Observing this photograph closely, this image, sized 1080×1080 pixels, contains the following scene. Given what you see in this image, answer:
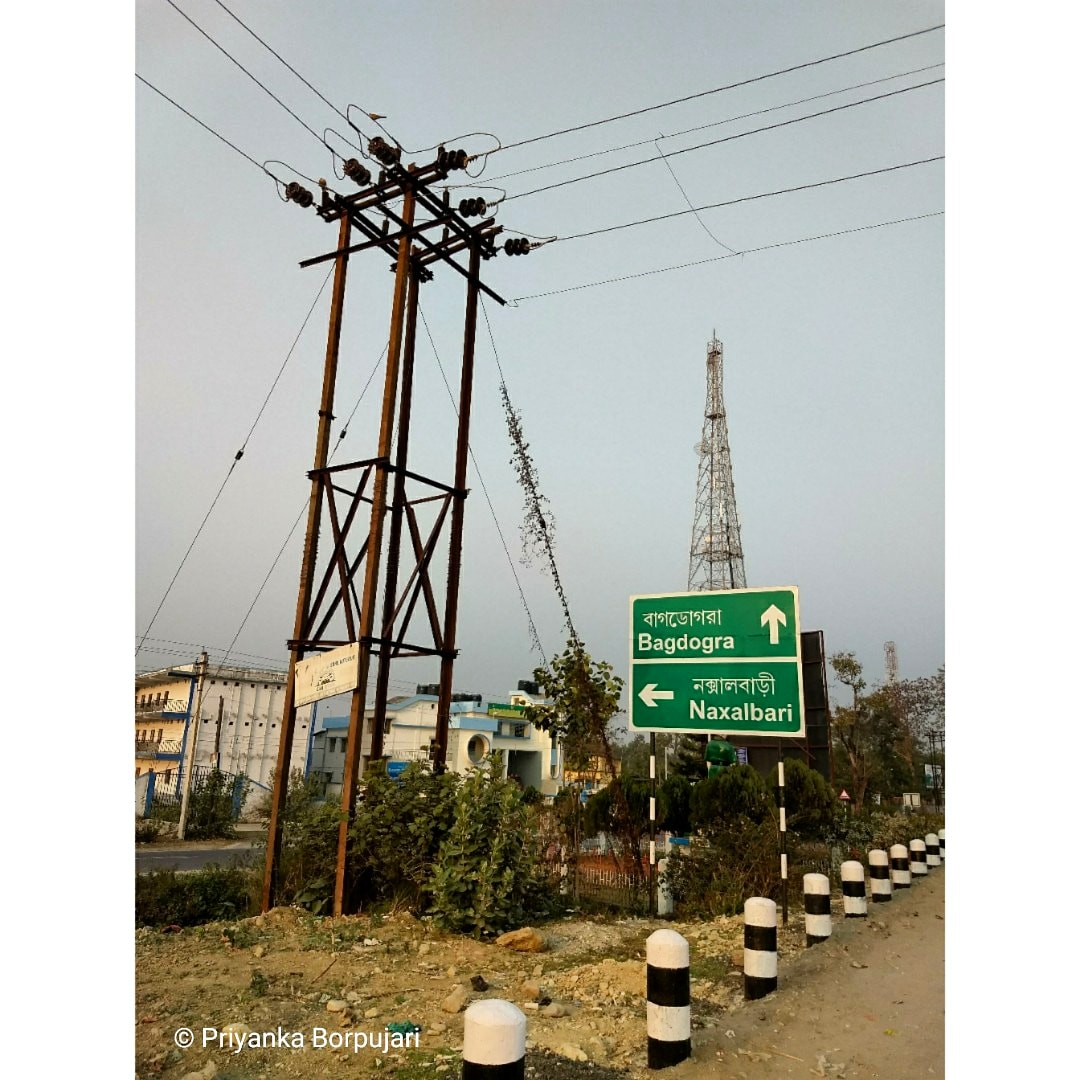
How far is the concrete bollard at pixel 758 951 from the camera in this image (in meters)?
4.94

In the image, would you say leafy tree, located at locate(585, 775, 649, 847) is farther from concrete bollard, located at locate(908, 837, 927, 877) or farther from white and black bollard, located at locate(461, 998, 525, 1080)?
white and black bollard, located at locate(461, 998, 525, 1080)

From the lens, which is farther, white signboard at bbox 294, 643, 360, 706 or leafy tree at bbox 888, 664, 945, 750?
leafy tree at bbox 888, 664, 945, 750

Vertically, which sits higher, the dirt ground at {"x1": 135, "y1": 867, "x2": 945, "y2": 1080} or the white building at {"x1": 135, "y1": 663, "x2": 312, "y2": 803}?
the dirt ground at {"x1": 135, "y1": 867, "x2": 945, "y2": 1080}

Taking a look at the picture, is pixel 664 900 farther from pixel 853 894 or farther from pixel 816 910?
pixel 816 910

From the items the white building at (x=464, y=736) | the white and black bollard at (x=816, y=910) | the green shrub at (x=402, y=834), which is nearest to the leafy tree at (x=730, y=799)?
the white and black bollard at (x=816, y=910)

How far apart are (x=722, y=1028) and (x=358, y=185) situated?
8839 mm

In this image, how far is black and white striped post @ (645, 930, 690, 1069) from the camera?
3.74m

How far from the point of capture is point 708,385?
111 feet

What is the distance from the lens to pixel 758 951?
16.3 feet

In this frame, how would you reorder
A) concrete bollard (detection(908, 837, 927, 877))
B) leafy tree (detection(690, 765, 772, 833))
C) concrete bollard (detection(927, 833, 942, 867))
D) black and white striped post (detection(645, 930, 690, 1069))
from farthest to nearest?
1. concrete bollard (detection(927, 833, 942, 867))
2. concrete bollard (detection(908, 837, 927, 877))
3. leafy tree (detection(690, 765, 772, 833))
4. black and white striped post (detection(645, 930, 690, 1069))

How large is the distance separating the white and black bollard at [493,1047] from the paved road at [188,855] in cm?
1923

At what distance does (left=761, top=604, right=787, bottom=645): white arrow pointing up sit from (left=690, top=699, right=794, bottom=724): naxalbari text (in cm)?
56

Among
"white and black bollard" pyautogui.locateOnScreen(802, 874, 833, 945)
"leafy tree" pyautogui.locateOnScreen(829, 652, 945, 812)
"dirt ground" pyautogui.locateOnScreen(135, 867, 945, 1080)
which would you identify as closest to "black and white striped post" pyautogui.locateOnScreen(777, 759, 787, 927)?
"white and black bollard" pyautogui.locateOnScreen(802, 874, 833, 945)

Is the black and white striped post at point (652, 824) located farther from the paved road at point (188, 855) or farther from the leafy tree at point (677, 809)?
the paved road at point (188, 855)
